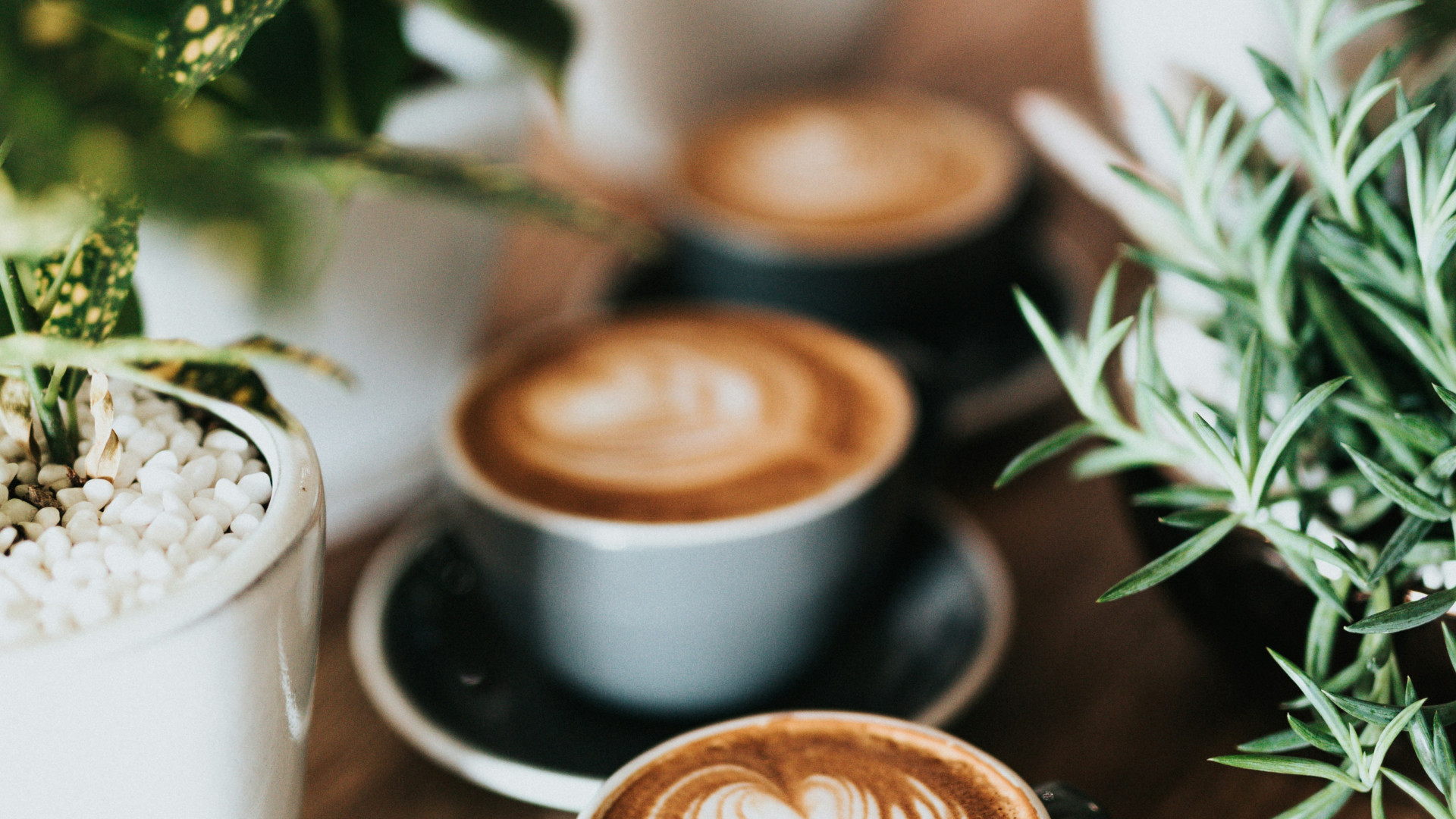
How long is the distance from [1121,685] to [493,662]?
27 cm

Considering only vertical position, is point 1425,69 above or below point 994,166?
above

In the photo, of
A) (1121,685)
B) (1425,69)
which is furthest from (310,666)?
(1425,69)

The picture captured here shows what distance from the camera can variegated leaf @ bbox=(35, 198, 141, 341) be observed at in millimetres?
293

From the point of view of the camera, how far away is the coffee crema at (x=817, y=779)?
0.31 metres

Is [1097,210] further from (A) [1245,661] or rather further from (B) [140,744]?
(B) [140,744]

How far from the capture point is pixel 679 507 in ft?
1.44

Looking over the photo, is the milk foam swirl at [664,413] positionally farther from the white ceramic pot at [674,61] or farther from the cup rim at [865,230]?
the white ceramic pot at [674,61]

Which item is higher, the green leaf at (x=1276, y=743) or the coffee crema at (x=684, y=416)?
the green leaf at (x=1276, y=743)

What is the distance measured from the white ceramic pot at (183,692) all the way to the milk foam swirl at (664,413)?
7.2 inches

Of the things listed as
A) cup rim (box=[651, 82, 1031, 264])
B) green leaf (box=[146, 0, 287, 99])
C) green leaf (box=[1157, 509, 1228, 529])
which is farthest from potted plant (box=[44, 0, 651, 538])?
green leaf (box=[1157, 509, 1228, 529])

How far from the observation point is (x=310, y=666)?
0.31 m

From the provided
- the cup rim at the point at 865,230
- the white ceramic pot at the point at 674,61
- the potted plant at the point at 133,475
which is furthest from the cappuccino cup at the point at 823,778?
the white ceramic pot at the point at 674,61

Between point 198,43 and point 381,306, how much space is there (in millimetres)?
260

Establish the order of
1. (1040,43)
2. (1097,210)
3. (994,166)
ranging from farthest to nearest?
1. (1040,43)
2. (1097,210)
3. (994,166)
